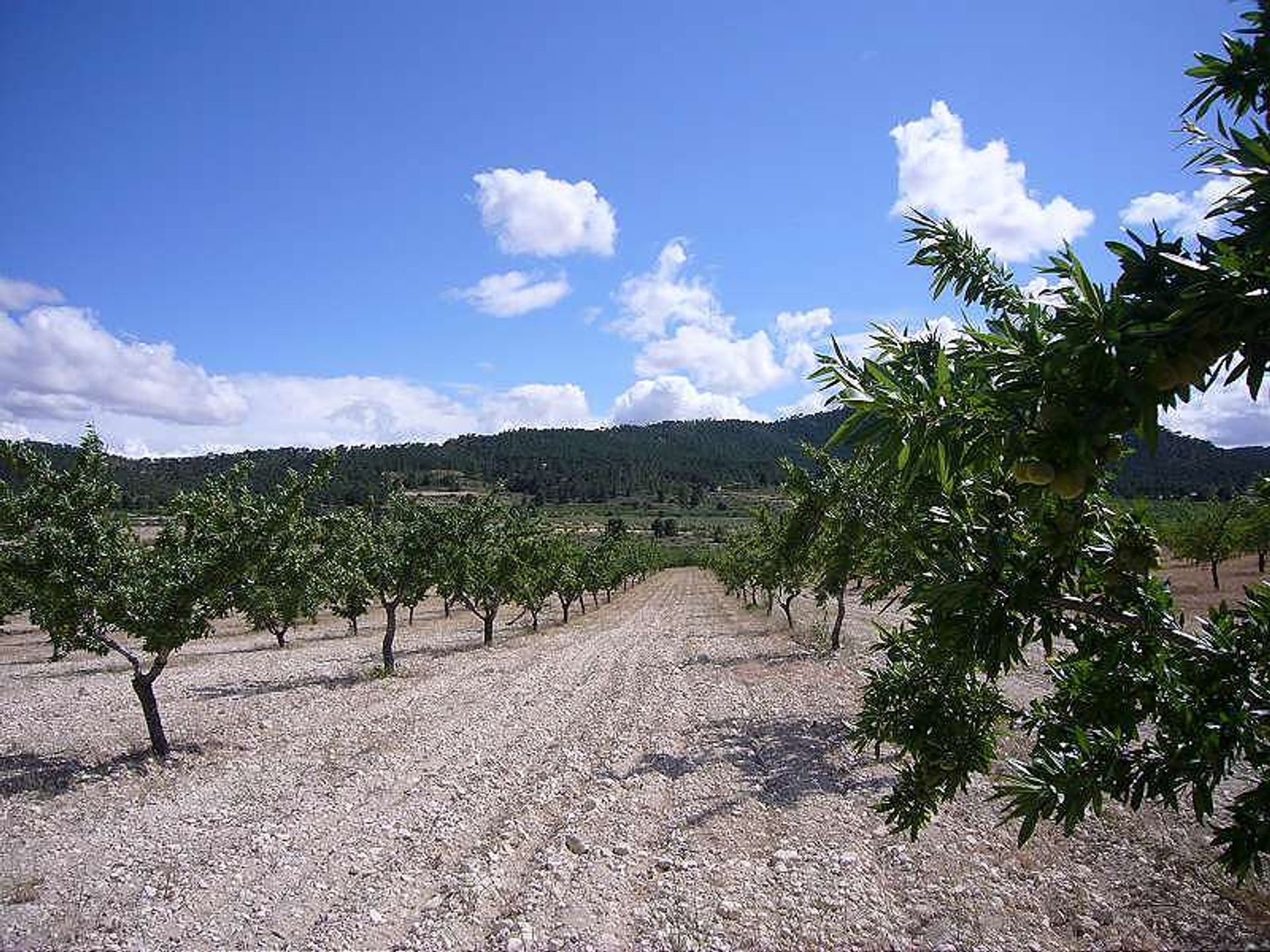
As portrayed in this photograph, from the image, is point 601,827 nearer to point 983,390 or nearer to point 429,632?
point 983,390

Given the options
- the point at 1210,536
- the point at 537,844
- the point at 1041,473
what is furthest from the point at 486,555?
the point at 1210,536

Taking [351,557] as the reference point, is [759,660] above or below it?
below

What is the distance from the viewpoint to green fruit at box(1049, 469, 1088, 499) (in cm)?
169

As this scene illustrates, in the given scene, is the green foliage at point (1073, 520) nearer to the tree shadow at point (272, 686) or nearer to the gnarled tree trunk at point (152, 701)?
the gnarled tree trunk at point (152, 701)

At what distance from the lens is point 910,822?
3262 mm

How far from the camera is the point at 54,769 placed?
13.4 m

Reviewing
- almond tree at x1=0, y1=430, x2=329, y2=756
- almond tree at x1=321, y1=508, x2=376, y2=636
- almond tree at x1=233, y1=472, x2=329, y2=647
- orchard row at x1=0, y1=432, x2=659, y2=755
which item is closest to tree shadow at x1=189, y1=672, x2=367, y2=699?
almond tree at x1=233, y1=472, x2=329, y2=647

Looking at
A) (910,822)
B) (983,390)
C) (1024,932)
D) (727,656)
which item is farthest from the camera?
(727,656)

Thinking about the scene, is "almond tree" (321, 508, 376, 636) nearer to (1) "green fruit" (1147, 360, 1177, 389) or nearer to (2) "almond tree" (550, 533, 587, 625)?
(2) "almond tree" (550, 533, 587, 625)

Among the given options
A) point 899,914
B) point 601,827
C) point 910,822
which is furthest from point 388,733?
point 910,822

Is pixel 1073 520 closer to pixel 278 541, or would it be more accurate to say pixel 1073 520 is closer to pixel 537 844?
pixel 537 844

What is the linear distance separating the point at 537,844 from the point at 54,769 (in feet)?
34.4

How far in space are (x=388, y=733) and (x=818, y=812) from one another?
10.0 meters

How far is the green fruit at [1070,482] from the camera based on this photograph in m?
1.69
